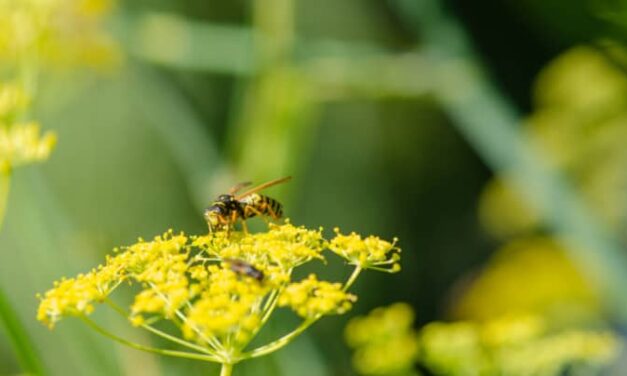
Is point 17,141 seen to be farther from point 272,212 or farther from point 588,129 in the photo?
point 588,129

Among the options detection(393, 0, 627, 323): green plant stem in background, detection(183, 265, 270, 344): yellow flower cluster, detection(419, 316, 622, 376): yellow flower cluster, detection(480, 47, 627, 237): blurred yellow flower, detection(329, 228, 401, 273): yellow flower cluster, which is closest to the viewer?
detection(183, 265, 270, 344): yellow flower cluster

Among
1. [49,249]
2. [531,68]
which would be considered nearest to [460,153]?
[531,68]

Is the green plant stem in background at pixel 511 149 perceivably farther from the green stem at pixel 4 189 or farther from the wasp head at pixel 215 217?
the green stem at pixel 4 189

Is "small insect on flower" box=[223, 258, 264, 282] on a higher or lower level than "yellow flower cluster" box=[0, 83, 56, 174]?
lower

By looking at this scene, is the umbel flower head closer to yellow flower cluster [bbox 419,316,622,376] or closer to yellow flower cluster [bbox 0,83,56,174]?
yellow flower cluster [bbox 0,83,56,174]

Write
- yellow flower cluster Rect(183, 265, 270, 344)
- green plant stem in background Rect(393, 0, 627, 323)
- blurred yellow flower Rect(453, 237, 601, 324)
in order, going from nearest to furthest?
yellow flower cluster Rect(183, 265, 270, 344)
green plant stem in background Rect(393, 0, 627, 323)
blurred yellow flower Rect(453, 237, 601, 324)

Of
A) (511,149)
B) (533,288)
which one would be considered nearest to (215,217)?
(511,149)

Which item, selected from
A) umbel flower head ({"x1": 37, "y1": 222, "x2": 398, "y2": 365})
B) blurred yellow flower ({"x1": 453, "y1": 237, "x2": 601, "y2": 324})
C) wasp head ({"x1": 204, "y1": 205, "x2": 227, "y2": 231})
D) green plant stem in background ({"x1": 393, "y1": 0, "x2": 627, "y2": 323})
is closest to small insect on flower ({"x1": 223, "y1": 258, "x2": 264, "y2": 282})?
umbel flower head ({"x1": 37, "y1": 222, "x2": 398, "y2": 365})
